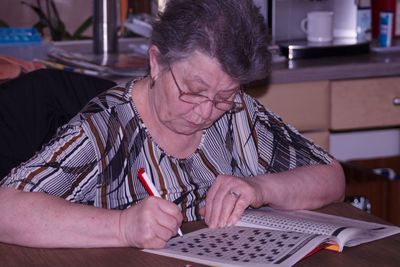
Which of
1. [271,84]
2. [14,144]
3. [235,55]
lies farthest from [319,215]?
[271,84]

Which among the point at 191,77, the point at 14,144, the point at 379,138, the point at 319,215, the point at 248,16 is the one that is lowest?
the point at 379,138

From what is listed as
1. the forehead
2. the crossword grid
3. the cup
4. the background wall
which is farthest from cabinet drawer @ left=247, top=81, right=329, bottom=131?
the crossword grid

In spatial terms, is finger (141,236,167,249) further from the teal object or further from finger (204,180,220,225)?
the teal object

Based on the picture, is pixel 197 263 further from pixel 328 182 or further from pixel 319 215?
pixel 328 182

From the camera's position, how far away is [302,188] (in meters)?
1.82

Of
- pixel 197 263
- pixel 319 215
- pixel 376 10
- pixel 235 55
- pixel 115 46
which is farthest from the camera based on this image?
pixel 376 10

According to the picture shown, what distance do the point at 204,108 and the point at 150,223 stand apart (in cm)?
30

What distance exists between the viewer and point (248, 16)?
65.1 inches

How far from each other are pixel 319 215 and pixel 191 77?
40cm

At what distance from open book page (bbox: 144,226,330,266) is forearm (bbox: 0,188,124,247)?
10 cm

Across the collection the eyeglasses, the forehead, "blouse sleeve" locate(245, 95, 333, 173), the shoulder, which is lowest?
"blouse sleeve" locate(245, 95, 333, 173)

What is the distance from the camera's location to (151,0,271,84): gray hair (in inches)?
64.1

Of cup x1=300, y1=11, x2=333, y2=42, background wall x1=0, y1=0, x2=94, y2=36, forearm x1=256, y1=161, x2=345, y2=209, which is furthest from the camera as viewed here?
background wall x1=0, y1=0, x2=94, y2=36

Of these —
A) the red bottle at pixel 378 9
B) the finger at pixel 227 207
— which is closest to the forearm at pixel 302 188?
the finger at pixel 227 207
